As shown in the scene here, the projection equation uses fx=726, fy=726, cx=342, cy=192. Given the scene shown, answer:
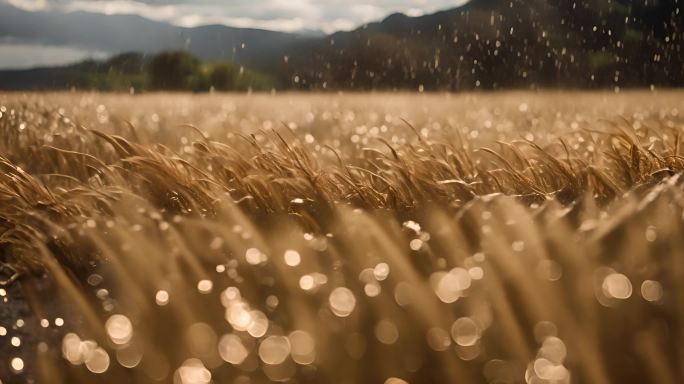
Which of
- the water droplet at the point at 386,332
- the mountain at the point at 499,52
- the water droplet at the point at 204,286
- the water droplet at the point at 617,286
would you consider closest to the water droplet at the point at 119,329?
the water droplet at the point at 204,286

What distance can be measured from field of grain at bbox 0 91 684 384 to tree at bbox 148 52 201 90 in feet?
48.2

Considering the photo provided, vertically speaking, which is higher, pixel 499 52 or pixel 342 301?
pixel 342 301

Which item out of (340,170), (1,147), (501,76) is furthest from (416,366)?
(501,76)

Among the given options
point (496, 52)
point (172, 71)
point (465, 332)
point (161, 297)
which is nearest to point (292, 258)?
point (161, 297)

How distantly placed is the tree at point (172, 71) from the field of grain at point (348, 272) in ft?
48.2

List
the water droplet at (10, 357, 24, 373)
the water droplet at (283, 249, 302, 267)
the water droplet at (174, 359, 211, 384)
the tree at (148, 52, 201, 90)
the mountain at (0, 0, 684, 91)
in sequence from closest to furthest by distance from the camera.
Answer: the water droplet at (174, 359, 211, 384) < the water droplet at (10, 357, 24, 373) < the water droplet at (283, 249, 302, 267) < the mountain at (0, 0, 684, 91) < the tree at (148, 52, 201, 90)

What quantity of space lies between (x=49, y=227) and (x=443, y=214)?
675 millimetres

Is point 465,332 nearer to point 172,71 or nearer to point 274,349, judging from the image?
point 274,349

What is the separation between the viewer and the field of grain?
864mm

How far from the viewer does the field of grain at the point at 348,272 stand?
86 cm

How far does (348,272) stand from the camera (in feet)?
3.39

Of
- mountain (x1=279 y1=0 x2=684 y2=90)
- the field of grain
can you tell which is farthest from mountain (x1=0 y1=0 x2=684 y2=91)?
the field of grain

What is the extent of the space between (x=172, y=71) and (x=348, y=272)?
52.5 ft

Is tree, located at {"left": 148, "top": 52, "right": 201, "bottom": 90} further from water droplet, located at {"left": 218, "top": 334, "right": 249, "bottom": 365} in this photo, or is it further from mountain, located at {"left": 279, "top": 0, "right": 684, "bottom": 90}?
water droplet, located at {"left": 218, "top": 334, "right": 249, "bottom": 365}
